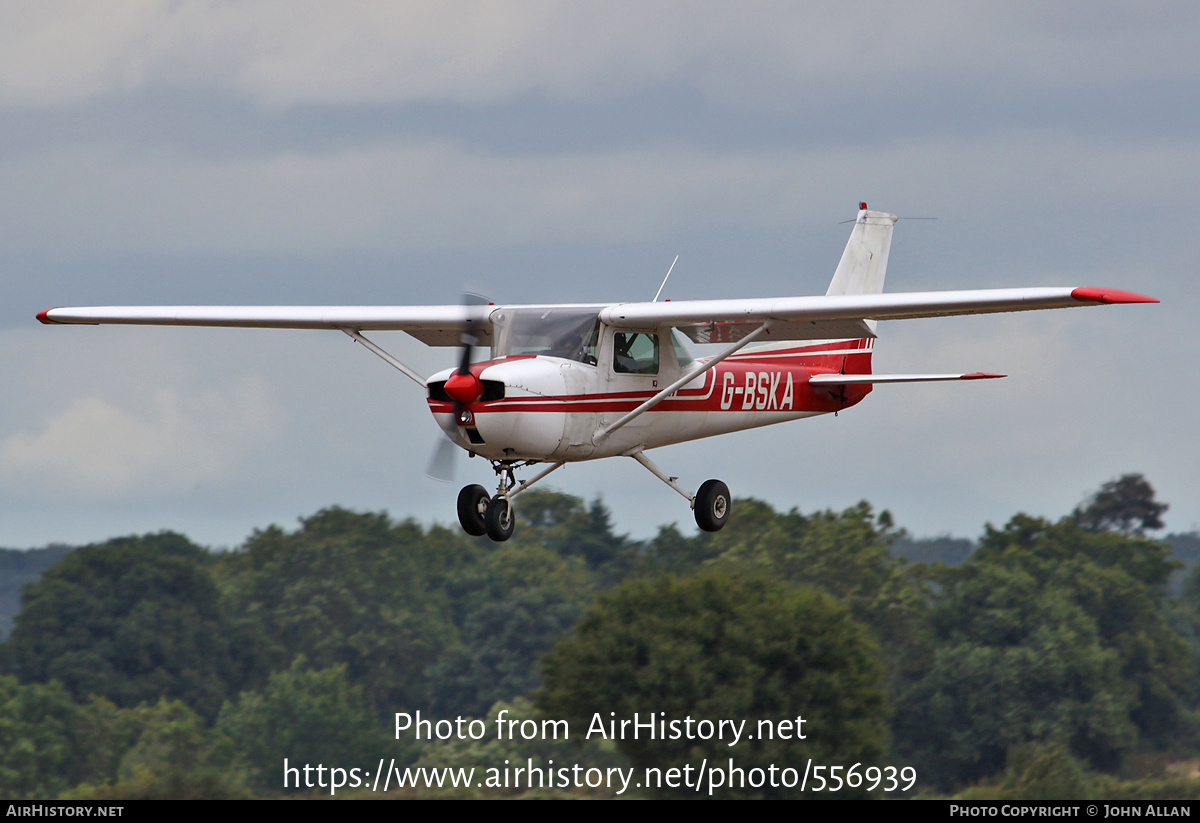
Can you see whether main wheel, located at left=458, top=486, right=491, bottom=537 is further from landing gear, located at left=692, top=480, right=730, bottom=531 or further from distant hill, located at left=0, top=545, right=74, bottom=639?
distant hill, located at left=0, top=545, right=74, bottom=639

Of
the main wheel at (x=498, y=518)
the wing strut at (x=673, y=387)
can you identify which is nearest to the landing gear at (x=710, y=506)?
the wing strut at (x=673, y=387)

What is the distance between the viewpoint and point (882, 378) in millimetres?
23469

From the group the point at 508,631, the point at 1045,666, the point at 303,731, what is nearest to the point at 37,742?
the point at 303,731

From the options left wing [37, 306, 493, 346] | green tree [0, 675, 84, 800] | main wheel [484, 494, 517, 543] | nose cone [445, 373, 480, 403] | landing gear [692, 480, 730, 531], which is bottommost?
green tree [0, 675, 84, 800]

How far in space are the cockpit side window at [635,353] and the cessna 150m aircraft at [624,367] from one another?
21 mm

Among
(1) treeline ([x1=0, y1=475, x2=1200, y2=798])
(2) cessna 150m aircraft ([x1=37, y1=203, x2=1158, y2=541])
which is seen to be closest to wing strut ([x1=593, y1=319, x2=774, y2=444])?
(2) cessna 150m aircraft ([x1=37, y1=203, x2=1158, y2=541])

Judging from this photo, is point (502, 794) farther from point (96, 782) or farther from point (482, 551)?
point (482, 551)

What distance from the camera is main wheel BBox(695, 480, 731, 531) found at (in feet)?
73.7

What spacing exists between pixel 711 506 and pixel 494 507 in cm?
397

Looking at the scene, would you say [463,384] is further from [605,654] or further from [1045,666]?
[1045,666]

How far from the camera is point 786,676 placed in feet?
235

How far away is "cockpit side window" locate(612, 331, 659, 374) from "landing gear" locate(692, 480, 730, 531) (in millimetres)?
2268

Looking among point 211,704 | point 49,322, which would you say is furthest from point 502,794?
point 49,322

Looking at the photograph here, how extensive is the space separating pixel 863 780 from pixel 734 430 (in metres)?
52.9
